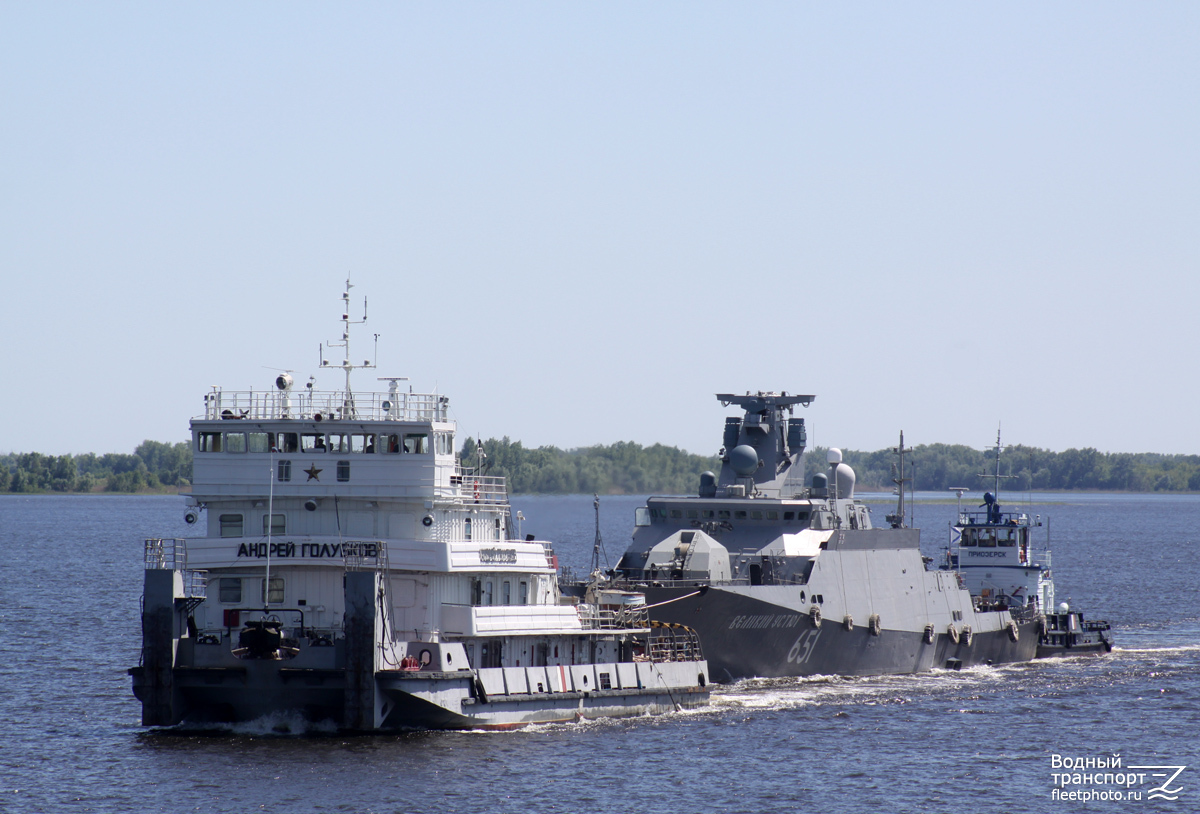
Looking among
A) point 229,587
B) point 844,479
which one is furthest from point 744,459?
point 229,587

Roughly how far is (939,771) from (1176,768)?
571 cm

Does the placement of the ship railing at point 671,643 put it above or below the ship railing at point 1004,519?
below

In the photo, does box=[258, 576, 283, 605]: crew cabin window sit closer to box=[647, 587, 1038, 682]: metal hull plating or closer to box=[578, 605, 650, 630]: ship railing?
box=[578, 605, 650, 630]: ship railing

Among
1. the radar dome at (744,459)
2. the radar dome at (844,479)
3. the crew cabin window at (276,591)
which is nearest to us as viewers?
the crew cabin window at (276,591)

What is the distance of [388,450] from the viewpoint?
110ft

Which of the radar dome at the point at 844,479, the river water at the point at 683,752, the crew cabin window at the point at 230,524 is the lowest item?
the river water at the point at 683,752

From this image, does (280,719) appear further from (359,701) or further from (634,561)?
(634,561)

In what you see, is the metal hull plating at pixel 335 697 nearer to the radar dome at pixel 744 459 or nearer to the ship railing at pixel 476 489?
the ship railing at pixel 476 489

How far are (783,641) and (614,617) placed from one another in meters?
6.86

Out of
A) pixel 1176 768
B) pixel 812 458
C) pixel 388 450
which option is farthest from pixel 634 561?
pixel 812 458

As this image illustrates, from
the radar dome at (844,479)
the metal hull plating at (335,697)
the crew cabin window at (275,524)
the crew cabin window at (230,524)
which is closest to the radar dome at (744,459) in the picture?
the radar dome at (844,479)

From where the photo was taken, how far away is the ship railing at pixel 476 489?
34.1 meters

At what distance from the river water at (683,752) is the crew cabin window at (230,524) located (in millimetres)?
4721

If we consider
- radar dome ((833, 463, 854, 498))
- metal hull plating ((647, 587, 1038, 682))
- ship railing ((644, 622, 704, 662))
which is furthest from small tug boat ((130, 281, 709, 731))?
radar dome ((833, 463, 854, 498))
